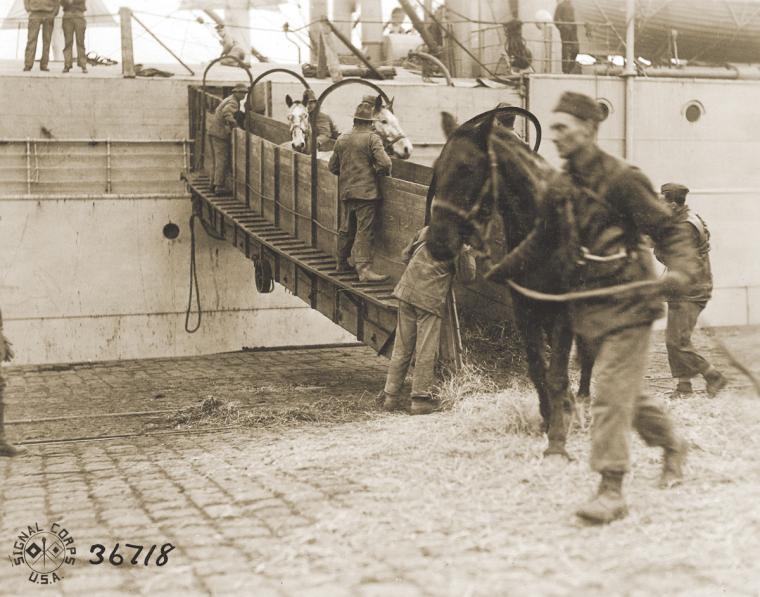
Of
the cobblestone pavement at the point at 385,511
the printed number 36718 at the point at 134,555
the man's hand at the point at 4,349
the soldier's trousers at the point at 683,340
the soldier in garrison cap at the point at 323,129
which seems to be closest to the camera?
the cobblestone pavement at the point at 385,511

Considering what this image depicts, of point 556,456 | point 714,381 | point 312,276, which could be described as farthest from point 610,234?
point 312,276

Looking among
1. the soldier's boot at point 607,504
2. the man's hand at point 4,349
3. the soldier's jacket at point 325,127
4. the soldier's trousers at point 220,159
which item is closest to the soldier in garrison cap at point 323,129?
the soldier's jacket at point 325,127

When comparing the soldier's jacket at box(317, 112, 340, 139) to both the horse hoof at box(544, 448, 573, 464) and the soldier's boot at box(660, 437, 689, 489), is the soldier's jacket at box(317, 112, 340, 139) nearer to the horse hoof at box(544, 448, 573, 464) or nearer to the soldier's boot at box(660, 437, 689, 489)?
the horse hoof at box(544, 448, 573, 464)

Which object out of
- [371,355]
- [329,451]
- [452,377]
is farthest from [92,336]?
[329,451]

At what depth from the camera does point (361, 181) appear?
37.2 ft

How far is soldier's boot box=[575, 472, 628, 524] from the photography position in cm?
565

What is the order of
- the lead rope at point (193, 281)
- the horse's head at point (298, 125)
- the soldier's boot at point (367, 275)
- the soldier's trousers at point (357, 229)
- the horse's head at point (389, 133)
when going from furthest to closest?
the lead rope at point (193, 281) < the horse's head at point (298, 125) < the horse's head at point (389, 133) < the soldier's boot at point (367, 275) < the soldier's trousers at point (357, 229)

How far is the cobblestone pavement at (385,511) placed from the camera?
5074 millimetres

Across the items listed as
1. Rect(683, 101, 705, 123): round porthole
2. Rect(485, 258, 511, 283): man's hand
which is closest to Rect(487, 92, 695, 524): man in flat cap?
Rect(485, 258, 511, 283): man's hand

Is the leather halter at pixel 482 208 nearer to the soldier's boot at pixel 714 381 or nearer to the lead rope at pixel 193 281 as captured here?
the soldier's boot at pixel 714 381

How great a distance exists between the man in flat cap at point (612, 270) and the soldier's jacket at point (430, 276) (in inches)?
142

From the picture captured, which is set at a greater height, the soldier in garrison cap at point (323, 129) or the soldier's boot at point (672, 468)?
the soldier in garrison cap at point (323, 129)

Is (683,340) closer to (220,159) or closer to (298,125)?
(298,125)

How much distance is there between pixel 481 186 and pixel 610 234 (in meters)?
1.33
